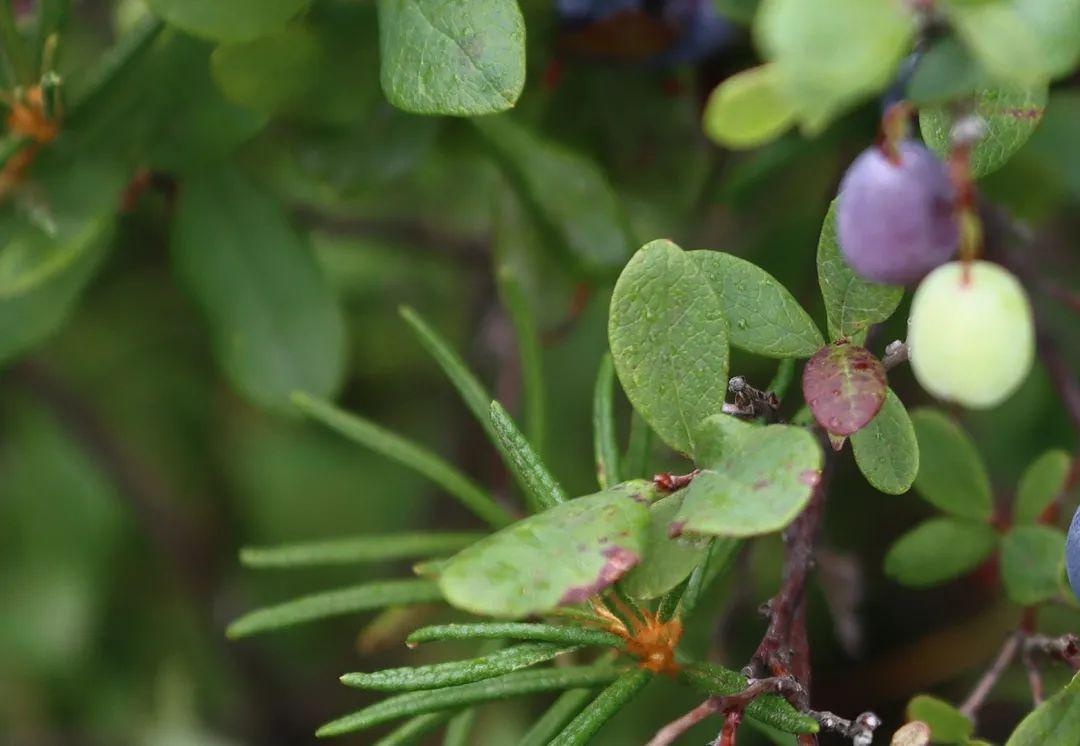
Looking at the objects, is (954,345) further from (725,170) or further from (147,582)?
(147,582)

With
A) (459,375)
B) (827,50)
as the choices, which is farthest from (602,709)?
(827,50)

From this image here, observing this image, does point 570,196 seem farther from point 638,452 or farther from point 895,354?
point 895,354

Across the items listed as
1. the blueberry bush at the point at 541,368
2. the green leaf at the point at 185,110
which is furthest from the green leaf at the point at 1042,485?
the green leaf at the point at 185,110

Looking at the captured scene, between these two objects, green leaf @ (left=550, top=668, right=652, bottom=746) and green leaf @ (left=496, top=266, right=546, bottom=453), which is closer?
green leaf @ (left=550, top=668, right=652, bottom=746)

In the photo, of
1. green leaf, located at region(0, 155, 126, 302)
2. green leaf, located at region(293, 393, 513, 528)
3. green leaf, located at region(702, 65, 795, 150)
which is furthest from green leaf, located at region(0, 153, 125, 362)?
green leaf, located at region(702, 65, 795, 150)

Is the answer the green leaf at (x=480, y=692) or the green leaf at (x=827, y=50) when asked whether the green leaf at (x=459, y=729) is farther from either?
the green leaf at (x=827, y=50)

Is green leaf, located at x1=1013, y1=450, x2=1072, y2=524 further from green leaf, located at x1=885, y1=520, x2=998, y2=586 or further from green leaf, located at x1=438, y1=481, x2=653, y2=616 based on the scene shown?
green leaf, located at x1=438, y1=481, x2=653, y2=616

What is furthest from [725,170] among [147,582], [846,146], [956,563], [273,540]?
[147,582]
